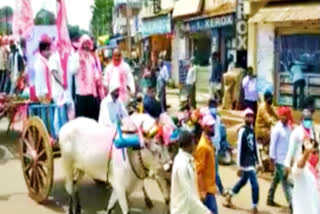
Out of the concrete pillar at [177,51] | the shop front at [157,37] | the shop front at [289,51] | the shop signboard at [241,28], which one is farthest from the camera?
the shop front at [157,37]

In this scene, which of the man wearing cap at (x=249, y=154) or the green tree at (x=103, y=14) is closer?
the man wearing cap at (x=249, y=154)

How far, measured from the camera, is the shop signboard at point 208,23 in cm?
2375

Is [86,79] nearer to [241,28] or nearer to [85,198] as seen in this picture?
[85,198]

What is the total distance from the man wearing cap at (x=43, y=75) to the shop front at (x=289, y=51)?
8.48 metres

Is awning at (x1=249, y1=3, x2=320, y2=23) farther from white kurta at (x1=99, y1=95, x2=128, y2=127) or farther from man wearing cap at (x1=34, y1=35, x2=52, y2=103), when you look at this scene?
white kurta at (x1=99, y1=95, x2=128, y2=127)

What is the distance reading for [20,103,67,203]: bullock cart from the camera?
8.95m

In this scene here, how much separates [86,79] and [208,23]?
1707 centimetres

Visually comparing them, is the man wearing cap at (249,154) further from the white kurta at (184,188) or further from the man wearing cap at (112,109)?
the white kurta at (184,188)

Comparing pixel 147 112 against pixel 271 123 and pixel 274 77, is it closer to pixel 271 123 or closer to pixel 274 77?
pixel 271 123

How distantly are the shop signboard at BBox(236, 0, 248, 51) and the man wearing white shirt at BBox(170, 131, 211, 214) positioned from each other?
16481mm

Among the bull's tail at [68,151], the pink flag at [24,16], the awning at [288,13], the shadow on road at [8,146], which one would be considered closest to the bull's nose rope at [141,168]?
the bull's tail at [68,151]

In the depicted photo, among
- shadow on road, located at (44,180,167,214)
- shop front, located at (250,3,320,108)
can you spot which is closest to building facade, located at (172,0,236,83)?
shop front, located at (250,3,320,108)

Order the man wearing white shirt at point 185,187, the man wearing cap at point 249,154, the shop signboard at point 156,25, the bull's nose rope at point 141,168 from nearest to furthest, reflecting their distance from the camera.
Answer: the man wearing white shirt at point 185,187 < the bull's nose rope at point 141,168 < the man wearing cap at point 249,154 < the shop signboard at point 156,25

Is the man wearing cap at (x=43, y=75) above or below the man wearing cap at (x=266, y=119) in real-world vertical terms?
above
